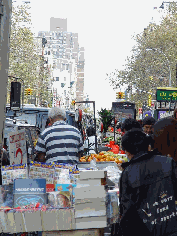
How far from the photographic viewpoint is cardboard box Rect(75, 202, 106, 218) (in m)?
4.23

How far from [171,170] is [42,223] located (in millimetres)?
1322

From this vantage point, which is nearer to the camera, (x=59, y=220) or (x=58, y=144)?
(x=59, y=220)

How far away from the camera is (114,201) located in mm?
4426

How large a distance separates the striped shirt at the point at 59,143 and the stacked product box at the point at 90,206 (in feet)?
7.22

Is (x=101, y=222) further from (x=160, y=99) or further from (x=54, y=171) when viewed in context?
(x=160, y=99)

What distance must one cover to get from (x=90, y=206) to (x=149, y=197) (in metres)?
0.67

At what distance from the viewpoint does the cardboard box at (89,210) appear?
423cm

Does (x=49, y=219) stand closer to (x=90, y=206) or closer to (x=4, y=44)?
(x=90, y=206)

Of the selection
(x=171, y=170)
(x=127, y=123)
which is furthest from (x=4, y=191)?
(x=127, y=123)

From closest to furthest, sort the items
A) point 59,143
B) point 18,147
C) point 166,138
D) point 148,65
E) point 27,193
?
point 27,193, point 166,138, point 18,147, point 59,143, point 148,65

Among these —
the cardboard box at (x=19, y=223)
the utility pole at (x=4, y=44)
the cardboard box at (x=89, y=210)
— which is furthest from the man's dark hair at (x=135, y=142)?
the utility pole at (x=4, y=44)

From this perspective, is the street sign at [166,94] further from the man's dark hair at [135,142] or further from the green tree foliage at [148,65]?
the green tree foliage at [148,65]

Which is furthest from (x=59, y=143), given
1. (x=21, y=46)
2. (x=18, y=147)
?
(x=21, y=46)

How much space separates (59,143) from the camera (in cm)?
645
